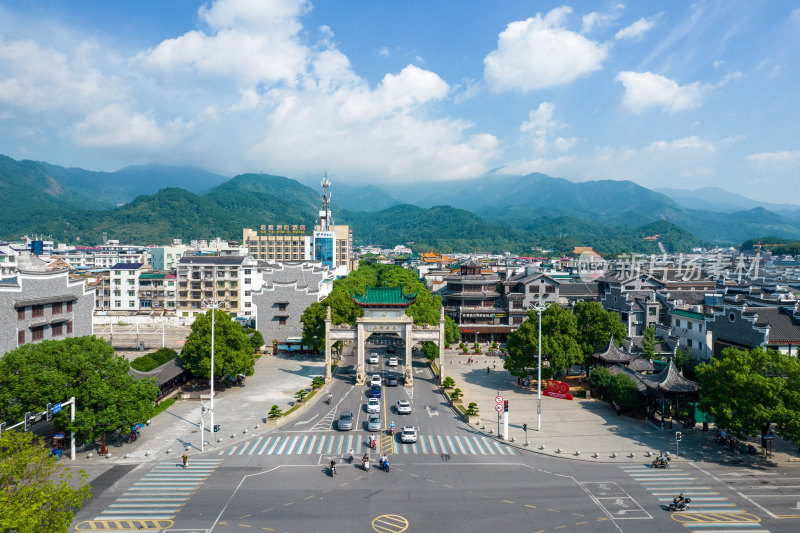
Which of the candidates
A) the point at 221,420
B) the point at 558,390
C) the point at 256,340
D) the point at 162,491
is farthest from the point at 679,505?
the point at 256,340

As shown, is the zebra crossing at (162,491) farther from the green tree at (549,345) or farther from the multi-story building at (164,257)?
the multi-story building at (164,257)

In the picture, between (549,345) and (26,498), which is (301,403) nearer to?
(549,345)

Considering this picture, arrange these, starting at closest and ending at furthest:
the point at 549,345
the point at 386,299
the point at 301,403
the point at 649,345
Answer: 1. the point at 301,403
2. the point at 549,345
3. the point at 386,299
4. the point at 649,345

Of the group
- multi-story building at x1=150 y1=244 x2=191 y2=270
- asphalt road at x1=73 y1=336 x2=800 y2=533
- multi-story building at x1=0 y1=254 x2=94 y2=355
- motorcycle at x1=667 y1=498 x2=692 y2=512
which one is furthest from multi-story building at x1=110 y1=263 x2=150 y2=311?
motorcycle at x1=667 y1=498 x2=692 y2=512

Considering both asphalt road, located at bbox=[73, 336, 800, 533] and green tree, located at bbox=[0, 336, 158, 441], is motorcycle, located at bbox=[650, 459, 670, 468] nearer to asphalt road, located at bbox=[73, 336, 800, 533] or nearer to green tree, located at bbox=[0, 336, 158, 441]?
asphalt road, located at bbox=[73, 336, 800, 533]

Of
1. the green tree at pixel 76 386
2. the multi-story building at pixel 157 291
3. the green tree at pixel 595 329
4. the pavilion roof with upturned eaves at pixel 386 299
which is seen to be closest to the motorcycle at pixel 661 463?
the green tree at pixel 595 329

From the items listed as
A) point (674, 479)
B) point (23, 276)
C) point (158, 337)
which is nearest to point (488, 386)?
point (674, 479)

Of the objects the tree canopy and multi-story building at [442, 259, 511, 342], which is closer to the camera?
the tree canopy
